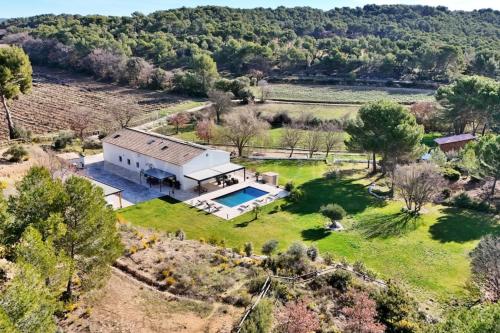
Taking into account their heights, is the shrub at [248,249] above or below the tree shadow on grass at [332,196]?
above

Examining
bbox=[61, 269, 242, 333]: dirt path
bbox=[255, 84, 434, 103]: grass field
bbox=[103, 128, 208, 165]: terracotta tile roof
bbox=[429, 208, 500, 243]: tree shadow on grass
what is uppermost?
bbox=[103, 128, 208, 165]: terracotta tile roof

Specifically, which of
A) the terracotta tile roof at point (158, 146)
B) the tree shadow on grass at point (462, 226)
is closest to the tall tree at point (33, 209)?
the terracotta tile roof at point (158, 146)

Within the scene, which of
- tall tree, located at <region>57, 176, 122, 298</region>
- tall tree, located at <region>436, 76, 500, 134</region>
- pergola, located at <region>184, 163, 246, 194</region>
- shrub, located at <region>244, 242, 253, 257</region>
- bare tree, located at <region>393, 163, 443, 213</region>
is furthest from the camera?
tall tree, located at <region>436, 76, 500, 134</region>

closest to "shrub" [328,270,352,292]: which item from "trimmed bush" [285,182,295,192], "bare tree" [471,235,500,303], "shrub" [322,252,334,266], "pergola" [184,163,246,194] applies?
"shrub" [322,252,334,266]

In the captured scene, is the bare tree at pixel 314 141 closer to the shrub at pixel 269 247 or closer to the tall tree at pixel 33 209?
the shrub at pixel 269 247

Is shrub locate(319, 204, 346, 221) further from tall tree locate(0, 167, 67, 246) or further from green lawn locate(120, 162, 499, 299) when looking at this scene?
tall tree locate(0, 167, 67, 246)

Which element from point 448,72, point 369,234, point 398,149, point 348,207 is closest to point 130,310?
point 369,234

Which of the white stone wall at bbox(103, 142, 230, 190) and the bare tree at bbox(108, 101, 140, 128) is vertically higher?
the bare tree at bbox(108, 101, 140, 128)

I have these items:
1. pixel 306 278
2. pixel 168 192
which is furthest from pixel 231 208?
pixel 306 278
